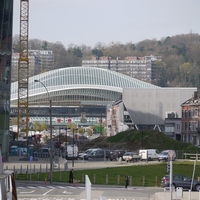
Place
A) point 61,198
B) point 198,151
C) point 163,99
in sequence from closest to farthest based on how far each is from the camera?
point 61,198 < point 198,151 < point 163,99

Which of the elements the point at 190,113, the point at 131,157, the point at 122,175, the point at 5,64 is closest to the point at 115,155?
the point at 131,157

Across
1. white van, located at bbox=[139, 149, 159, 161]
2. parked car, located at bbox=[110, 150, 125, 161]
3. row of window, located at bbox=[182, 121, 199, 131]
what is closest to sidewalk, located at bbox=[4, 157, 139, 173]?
white van, located at bbox=[139, 149, 159, 161]

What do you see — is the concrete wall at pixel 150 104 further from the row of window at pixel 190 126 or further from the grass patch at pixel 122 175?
the grass patch at pixel 122 175

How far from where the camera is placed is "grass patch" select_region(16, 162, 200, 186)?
206 ft

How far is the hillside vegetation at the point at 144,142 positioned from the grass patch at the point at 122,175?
29.7 m

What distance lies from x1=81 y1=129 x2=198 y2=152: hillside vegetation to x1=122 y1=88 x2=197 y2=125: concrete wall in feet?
119

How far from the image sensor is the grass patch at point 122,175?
62.9 metres

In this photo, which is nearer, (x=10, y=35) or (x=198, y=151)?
(x=10, y=35)

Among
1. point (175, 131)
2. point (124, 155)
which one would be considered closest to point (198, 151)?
point (124, 155)

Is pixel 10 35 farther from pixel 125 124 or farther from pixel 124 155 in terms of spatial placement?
pixel 125 124

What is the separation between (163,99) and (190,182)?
371 ft

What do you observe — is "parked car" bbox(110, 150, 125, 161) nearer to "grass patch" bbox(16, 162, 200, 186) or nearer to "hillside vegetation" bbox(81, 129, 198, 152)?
"hillside vegetation" bbox(81, 129, 198, 152)

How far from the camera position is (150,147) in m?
115

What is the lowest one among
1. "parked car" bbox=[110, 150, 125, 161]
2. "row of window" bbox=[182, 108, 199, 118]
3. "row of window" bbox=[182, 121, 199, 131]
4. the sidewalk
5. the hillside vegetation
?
the sidewalk
